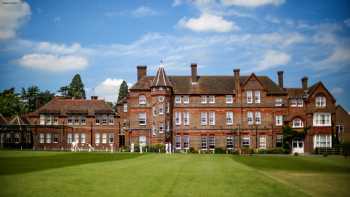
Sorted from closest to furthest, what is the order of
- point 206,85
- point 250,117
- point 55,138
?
point 250,117 → point 206,85 → point 55,138

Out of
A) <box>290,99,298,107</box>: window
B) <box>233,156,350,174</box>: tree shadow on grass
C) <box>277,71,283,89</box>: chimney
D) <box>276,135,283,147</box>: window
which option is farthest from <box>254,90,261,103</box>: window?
<box>233,156,350,174</box>: tree shadow on grass

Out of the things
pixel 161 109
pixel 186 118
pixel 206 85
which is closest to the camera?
pixel 161 109

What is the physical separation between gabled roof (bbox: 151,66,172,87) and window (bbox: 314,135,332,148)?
2380 centimetres

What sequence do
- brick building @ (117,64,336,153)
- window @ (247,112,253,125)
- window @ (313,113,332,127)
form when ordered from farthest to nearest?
window @ (247,112,253,125), brick building @ (117,64,336,153), window @ (313,113,332,127)

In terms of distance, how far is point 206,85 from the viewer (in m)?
63.9

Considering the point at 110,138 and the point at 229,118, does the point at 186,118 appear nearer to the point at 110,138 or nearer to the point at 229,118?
the point at 229,118

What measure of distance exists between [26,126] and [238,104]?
118 ft

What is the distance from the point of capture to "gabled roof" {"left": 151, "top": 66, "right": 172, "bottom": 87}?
60.2m

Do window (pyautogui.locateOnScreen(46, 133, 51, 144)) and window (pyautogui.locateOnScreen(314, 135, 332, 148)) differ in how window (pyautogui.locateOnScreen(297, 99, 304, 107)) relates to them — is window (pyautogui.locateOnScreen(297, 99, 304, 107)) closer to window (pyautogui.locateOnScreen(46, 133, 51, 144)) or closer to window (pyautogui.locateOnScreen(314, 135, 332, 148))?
window (pyautogui.locateOnScreen(314, 135, 332, 148))

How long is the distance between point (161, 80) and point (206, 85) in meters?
8.16

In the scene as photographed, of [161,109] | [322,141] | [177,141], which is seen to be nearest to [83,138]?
[161,109]

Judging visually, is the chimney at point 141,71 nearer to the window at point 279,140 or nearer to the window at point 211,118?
the window at point 211,118

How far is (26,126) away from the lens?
65312mm

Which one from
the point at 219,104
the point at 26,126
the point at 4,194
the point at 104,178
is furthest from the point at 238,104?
the point at 4,194
